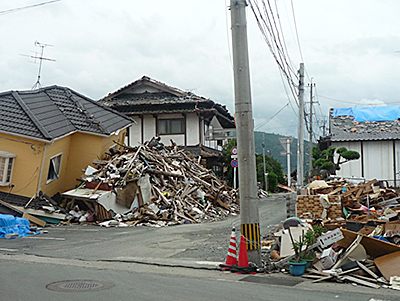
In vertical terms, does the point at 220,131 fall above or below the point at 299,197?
above

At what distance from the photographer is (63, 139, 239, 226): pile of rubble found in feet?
60.1

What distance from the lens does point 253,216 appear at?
9742 mm

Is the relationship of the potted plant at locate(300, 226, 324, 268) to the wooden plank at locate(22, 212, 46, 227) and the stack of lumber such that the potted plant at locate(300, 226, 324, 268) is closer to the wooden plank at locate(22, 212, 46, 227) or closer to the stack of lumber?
the stack of lumber

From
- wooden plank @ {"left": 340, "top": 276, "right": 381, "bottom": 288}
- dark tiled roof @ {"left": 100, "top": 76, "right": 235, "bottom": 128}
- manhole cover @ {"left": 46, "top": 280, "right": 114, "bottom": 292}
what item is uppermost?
dark tiled roof @ {"left": 100, "top": 76, "right": 235, "bottom": 128}

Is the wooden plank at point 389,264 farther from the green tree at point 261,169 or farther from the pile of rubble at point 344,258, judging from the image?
the green tree at point 261,169

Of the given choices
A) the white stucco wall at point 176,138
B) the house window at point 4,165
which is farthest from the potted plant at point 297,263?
the white stucco wall at point 176,138

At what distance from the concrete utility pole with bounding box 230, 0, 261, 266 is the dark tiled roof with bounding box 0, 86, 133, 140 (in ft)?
35.7

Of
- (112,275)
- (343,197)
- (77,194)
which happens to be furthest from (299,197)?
(77,194)

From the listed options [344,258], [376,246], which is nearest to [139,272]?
[344,258]

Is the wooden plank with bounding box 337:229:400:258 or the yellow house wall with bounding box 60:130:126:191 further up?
the yellow house wall with bounding box 60:130:126:191

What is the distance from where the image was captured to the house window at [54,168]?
64.7 ft

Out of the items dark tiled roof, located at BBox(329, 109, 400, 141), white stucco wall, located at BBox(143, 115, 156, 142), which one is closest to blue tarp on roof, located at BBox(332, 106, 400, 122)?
dark tiled roof, located at BBox(329, 109, 400, 141)

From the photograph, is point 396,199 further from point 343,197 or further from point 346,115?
point 346,115

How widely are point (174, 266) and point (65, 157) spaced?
1292cm
